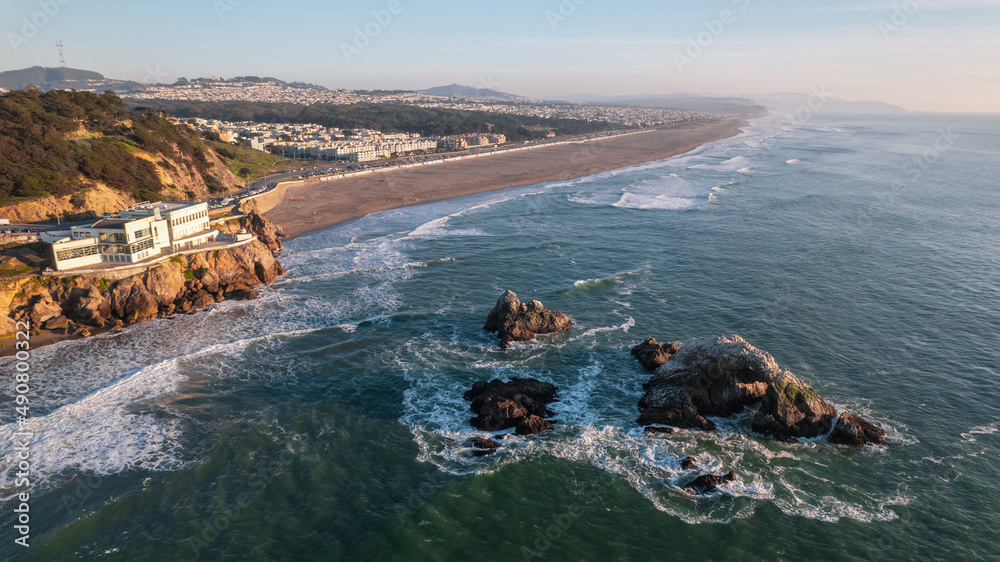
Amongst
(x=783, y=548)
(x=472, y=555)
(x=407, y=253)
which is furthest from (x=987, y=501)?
(x=407, y=253)

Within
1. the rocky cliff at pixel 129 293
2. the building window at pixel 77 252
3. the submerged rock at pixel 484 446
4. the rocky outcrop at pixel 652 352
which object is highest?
the building window at pixel 77 252

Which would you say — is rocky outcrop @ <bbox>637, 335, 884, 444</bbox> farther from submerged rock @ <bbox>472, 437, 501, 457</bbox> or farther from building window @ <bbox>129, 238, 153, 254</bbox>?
building window @ <bbox>129, 238, 153, 254</bbox>

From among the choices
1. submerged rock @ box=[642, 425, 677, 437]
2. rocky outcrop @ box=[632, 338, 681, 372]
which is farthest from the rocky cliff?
submerged rock @ box=[642, 425, 677, 437]

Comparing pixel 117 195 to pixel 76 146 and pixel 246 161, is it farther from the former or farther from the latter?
pixel 246 161

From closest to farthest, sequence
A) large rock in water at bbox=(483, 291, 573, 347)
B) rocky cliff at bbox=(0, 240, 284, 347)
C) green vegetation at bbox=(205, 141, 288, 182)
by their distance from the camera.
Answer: large rock in water at bbox=(483, 291, 573, 347) → rocky cliff at bbox=(0, 240, 284, 347) → green vegetation at bbox=(205, 141, 288, 182)

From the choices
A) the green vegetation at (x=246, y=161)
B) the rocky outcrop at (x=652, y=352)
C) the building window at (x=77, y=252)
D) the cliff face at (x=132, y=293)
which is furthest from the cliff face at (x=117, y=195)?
the rocky outcrop at (x=652, y=352)

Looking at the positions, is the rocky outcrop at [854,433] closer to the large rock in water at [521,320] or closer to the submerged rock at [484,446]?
the submerged rock at [484,446]
